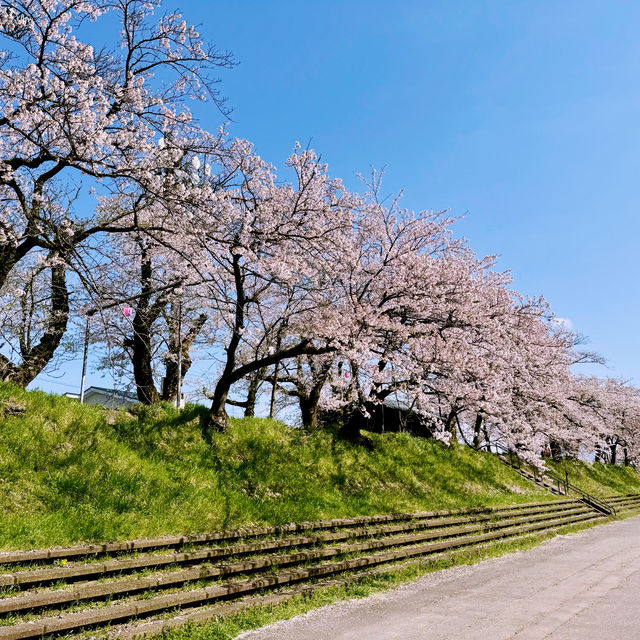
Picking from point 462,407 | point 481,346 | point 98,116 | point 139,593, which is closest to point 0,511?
point 139,593

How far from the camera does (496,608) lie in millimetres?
8547

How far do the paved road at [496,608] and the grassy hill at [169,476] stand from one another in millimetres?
3254

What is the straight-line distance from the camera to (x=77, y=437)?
10766 millimetres

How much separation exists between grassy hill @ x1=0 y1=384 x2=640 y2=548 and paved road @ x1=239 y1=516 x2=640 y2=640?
3.25m

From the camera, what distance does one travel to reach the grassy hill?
29.0 feet

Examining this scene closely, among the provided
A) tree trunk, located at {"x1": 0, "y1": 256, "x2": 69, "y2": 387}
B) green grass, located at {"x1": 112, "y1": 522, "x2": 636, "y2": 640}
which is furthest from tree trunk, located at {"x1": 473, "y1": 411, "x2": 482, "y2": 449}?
tree trunk, located at {"x1": 0, "y1": 256, "x2": 69, "y2": 387}

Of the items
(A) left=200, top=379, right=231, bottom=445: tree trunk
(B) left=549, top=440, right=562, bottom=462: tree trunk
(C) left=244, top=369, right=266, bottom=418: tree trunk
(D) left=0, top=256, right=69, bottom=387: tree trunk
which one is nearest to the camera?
A: (D) left=0, top=256, right=69, bottom=387: tree trunk

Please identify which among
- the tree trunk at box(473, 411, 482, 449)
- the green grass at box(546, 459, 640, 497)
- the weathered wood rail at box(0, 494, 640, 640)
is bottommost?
the green grass at box(546, 459, 640, 497)

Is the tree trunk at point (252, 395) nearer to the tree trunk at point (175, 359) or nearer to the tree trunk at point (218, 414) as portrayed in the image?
the tree trunk at point (175, 359)

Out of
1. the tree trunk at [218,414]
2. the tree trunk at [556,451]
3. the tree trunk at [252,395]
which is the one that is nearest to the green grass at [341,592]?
the tree trunk at [218,414]

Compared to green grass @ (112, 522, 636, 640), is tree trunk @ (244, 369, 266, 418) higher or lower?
higher

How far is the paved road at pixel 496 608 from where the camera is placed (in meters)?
7.18

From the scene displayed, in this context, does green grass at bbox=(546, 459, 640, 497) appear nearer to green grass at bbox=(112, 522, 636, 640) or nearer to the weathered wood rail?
green grass at bbox=(112, 522, 636, 640)

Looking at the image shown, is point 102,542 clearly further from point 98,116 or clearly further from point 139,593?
point 98,116
